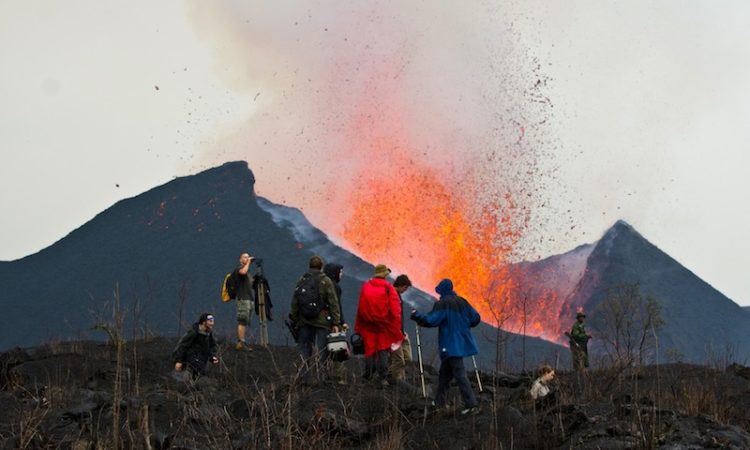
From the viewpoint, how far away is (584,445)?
8.27 meters

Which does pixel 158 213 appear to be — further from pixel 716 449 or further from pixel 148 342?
pixel 716 449

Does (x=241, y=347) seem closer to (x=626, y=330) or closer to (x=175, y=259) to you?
(x=626, y=330)

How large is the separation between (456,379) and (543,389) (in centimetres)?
102

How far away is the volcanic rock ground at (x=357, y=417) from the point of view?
7.73 meters

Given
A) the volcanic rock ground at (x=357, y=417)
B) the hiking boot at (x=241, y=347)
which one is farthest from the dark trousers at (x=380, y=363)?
the hiking boot at (x=241, y=347)

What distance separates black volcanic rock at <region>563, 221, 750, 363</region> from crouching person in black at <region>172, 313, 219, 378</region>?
52963mm

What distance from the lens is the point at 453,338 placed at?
35.1 feet

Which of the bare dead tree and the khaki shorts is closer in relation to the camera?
the bare dead tree

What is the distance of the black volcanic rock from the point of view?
221 ft

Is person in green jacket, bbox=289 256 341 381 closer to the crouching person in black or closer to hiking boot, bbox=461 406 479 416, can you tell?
the crouching person in black

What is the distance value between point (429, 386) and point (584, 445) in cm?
539

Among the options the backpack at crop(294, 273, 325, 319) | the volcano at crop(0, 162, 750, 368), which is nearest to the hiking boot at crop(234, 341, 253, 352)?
the backpack at crop(294, 273, 325, 319)

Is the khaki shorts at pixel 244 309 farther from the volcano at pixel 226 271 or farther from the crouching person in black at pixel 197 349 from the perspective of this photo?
the volcano at pixel 226 271

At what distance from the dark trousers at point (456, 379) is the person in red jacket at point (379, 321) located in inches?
65.3
